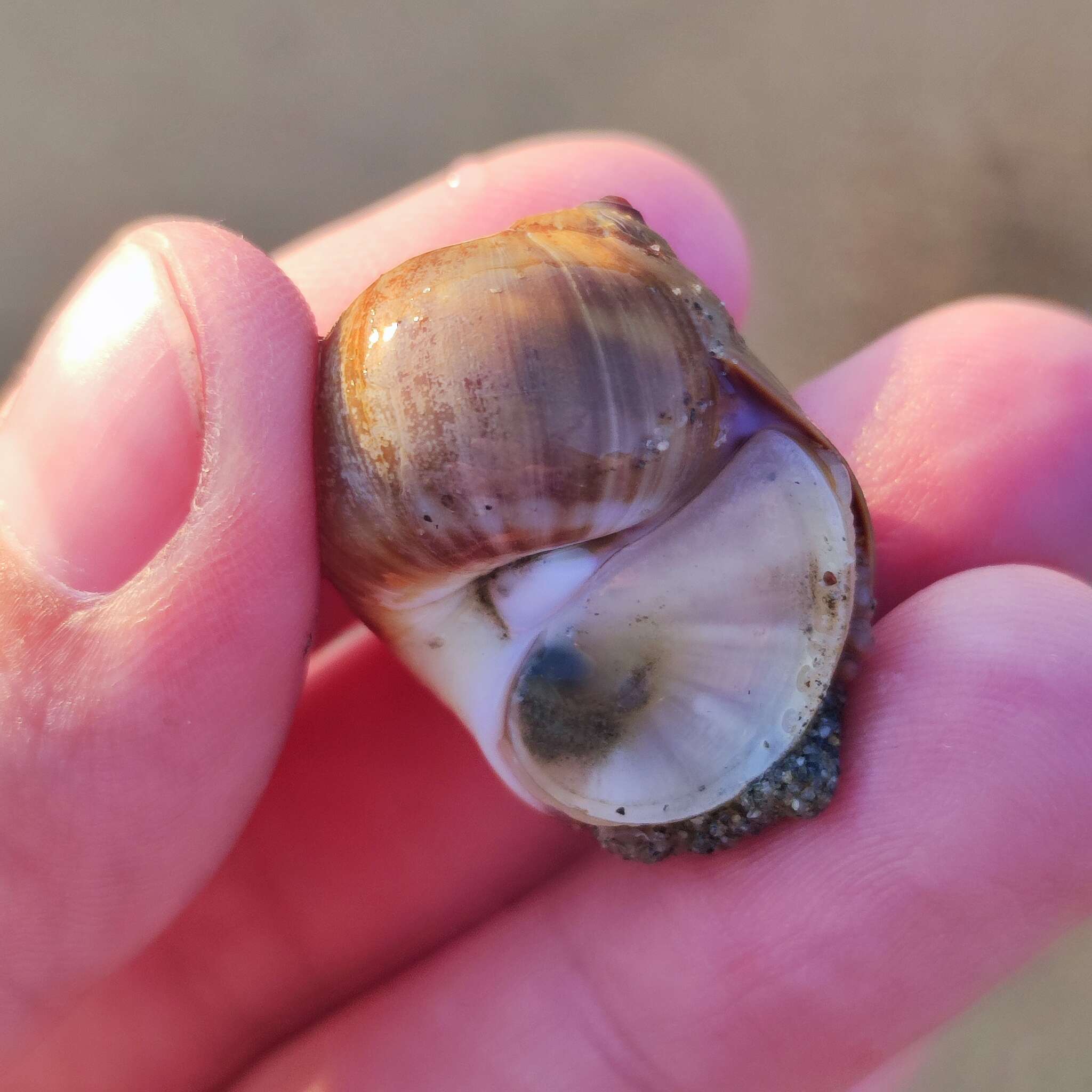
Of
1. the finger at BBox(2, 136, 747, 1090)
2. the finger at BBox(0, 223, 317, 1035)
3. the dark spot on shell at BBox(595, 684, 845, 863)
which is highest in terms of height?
→ the finger at BBox(0, 223, 317, 1035)

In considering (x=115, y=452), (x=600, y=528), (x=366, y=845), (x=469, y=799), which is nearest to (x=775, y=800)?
(x=600, y=528)

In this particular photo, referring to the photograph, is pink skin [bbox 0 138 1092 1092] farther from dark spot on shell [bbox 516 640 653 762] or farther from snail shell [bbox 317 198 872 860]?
dark spot on shell [bbox 516 640 653 762]

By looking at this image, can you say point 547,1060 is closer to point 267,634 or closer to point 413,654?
point 413,654

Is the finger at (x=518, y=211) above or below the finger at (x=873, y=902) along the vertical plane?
above

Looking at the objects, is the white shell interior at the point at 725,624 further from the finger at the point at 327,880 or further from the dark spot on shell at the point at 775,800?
the finger at the point at 327,880

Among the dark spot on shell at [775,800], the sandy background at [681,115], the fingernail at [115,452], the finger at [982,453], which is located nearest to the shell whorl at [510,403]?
the fingernail at [115,452]

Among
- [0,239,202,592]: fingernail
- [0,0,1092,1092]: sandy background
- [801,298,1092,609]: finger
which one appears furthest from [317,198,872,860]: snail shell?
[0,0,1092,1092]: sandy background
